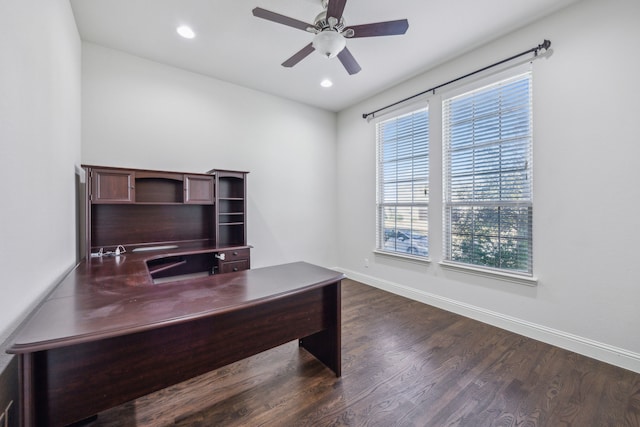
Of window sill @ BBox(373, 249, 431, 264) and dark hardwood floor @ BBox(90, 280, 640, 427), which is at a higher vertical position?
window sill @ BBox(373, 249, 431, 264)

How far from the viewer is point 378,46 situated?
2979 mm

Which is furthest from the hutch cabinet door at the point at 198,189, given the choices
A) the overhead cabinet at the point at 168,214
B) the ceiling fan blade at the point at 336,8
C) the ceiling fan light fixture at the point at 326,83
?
the ceiling fan blade at the point at 336,8

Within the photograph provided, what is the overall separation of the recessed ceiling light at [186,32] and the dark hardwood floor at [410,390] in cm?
323

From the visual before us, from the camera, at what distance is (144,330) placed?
1126 mm

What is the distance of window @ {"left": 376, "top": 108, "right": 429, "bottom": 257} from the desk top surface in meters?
2.14

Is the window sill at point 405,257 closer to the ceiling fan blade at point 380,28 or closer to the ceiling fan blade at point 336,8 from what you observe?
the ceiling fan blade at point 380,28

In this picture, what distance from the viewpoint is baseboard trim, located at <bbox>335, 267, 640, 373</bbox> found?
7.07 feet

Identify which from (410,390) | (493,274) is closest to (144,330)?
(410,390)

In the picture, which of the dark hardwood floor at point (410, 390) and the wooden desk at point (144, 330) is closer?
the wooden desk at point (144, 330)

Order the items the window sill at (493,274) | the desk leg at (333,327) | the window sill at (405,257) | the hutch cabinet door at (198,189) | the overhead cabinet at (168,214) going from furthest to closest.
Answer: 1. the window sill at (405,257)
2. the hutch cabinet door at (198,189)
3. the overhead cabinet at (168,214)
4. the window sill at (493,274)
5. the desk leg at (333,327)

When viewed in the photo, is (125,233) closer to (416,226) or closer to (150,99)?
(150,99)

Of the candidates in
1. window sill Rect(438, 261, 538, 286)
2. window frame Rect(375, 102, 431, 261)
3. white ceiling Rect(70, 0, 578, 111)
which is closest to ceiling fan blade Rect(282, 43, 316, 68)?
white ceiling Rect(70, 0, 578, 111)

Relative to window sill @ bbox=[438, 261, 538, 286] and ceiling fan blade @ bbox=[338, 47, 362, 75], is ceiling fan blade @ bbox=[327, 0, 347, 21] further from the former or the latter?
window sill @ bbox=[438, 261, 538, 286]

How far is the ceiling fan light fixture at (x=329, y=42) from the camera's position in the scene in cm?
211
